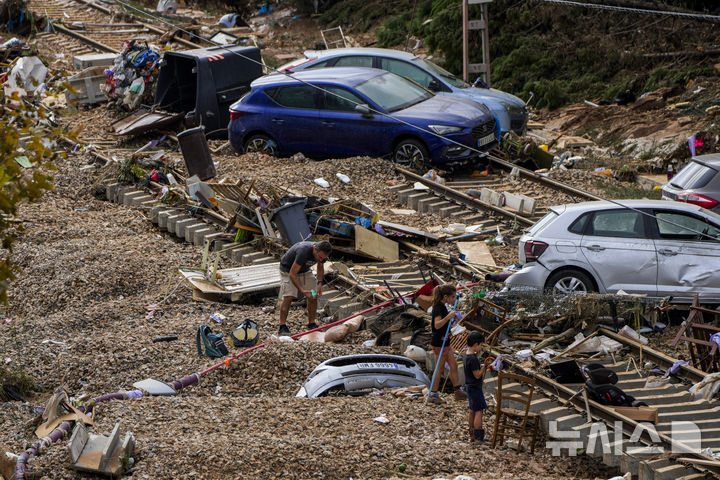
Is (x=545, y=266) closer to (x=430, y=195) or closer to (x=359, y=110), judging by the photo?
(x=430, y=195)

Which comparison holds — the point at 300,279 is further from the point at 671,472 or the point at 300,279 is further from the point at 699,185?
the point at 699,185

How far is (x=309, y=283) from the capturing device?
1248cm

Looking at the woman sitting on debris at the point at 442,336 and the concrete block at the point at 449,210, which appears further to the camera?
the concrete block at the point at 449,210

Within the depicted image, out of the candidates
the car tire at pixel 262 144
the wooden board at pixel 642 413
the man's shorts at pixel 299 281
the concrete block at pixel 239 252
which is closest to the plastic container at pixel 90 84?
the car tire at pixel 262 144

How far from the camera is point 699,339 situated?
1080cm

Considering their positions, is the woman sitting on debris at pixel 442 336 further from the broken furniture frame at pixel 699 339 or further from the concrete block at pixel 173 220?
the concrete block at pixel 173 220

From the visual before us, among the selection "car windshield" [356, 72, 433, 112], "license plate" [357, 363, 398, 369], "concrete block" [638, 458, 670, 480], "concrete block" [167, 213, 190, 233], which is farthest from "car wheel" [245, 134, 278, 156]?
"concrete block" [638, 458, 670, 480]

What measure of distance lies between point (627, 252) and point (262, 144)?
8.83m

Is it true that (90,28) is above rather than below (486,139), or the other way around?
above

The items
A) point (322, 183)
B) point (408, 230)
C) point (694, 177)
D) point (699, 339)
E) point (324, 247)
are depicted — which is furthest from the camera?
point (322, 183)

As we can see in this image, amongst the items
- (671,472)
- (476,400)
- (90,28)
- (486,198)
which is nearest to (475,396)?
(476,400)

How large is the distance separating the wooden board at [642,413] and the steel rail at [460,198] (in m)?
6.02

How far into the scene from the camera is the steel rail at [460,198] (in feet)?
50.3

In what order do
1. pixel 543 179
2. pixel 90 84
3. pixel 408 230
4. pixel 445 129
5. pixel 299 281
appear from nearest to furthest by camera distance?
1. pixel 299 281
2. pixel 408 230
3. pixel 445 129
4. pixel 543 179
5. pixel 90 84
